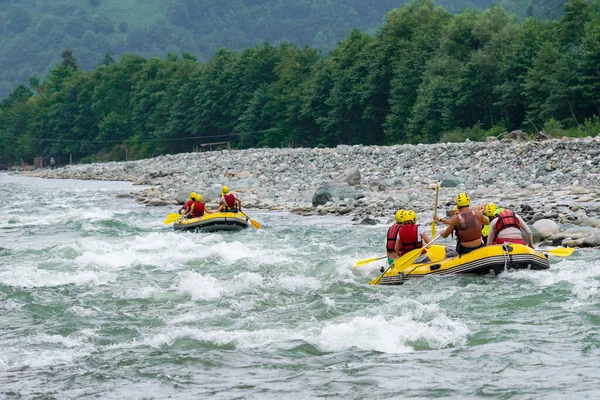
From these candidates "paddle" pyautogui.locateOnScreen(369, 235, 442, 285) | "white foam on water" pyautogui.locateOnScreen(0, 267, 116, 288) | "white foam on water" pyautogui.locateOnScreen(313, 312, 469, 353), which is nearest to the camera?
"white foam on water" pyautogui.locateOnScreen(313, 312, 469, 353)

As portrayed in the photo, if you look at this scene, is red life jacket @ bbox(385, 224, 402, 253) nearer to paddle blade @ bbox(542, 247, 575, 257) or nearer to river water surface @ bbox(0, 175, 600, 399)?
river water surface @ bbox(0, 175, 600, 399)

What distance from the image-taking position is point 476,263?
47.3 feet

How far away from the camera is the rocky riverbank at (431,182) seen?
72.2 feet

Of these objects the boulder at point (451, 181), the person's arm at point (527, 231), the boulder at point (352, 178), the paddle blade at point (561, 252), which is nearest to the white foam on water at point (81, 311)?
the person's arm at point (527, 231)

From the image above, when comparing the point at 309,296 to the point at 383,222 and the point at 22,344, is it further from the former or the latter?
the point at 383,222

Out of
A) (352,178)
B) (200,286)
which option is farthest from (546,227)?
(352,178)

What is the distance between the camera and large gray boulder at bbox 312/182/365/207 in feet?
95.7

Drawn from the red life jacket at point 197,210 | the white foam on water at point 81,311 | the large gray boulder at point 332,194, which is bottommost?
the white foam on water at point 81,311

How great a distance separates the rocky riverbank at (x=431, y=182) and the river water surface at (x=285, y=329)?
469 centimetres

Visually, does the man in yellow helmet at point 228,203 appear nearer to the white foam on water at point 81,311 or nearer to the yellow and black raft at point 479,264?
the yellow and black raft at point 479,264

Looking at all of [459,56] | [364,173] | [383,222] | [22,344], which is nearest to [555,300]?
[22,344]

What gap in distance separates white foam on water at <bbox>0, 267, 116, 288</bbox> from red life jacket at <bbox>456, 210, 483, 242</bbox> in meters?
6.21

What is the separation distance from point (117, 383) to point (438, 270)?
22.0 ft

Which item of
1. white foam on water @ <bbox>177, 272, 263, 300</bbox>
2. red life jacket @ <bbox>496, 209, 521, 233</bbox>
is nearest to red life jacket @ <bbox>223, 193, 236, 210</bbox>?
white foam on water @ <bbox>177, 272, 263, 300</bbox>
